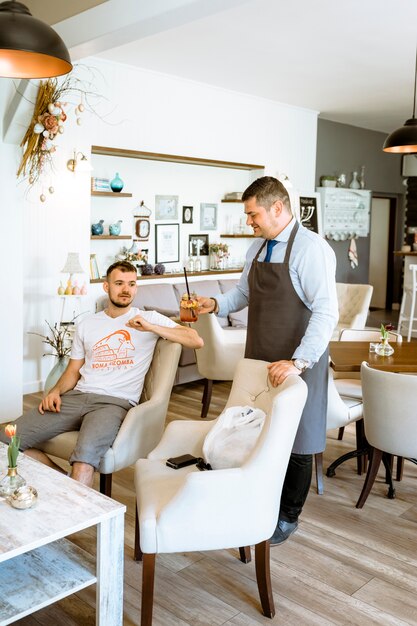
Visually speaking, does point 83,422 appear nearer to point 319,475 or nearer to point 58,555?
point 58,555

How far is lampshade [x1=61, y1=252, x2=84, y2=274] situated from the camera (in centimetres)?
537

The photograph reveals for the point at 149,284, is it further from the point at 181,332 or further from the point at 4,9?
the point at 4,9

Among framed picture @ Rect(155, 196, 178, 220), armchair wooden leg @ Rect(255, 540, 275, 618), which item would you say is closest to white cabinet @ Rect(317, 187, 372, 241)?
framed picture @ Rect(155, 196, 178, 220)

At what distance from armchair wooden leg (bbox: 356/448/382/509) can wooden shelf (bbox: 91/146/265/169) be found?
3887 mm

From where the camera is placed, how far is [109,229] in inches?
246

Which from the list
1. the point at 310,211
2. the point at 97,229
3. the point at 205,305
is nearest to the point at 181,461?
the point at 205,305

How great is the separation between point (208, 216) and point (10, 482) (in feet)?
18.5

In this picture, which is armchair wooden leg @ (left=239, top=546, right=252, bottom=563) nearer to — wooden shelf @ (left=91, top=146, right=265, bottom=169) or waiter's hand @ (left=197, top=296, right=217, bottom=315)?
waiter's hand @ (left=197, top=296, right=217, bottom=315)

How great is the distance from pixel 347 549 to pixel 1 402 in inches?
111

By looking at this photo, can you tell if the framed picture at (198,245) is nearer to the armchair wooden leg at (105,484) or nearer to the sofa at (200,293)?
the sofa at (200,293)

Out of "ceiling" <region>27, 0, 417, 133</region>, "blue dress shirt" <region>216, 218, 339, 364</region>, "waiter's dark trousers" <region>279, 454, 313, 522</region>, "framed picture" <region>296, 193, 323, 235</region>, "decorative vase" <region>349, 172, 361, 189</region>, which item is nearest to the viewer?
"blue dress shirt" <region>216, 218, 339, 364</region>

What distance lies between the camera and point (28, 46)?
2.20m

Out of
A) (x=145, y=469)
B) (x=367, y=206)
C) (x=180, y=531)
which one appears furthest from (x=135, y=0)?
(x=367, y=206)

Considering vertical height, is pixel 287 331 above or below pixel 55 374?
above
